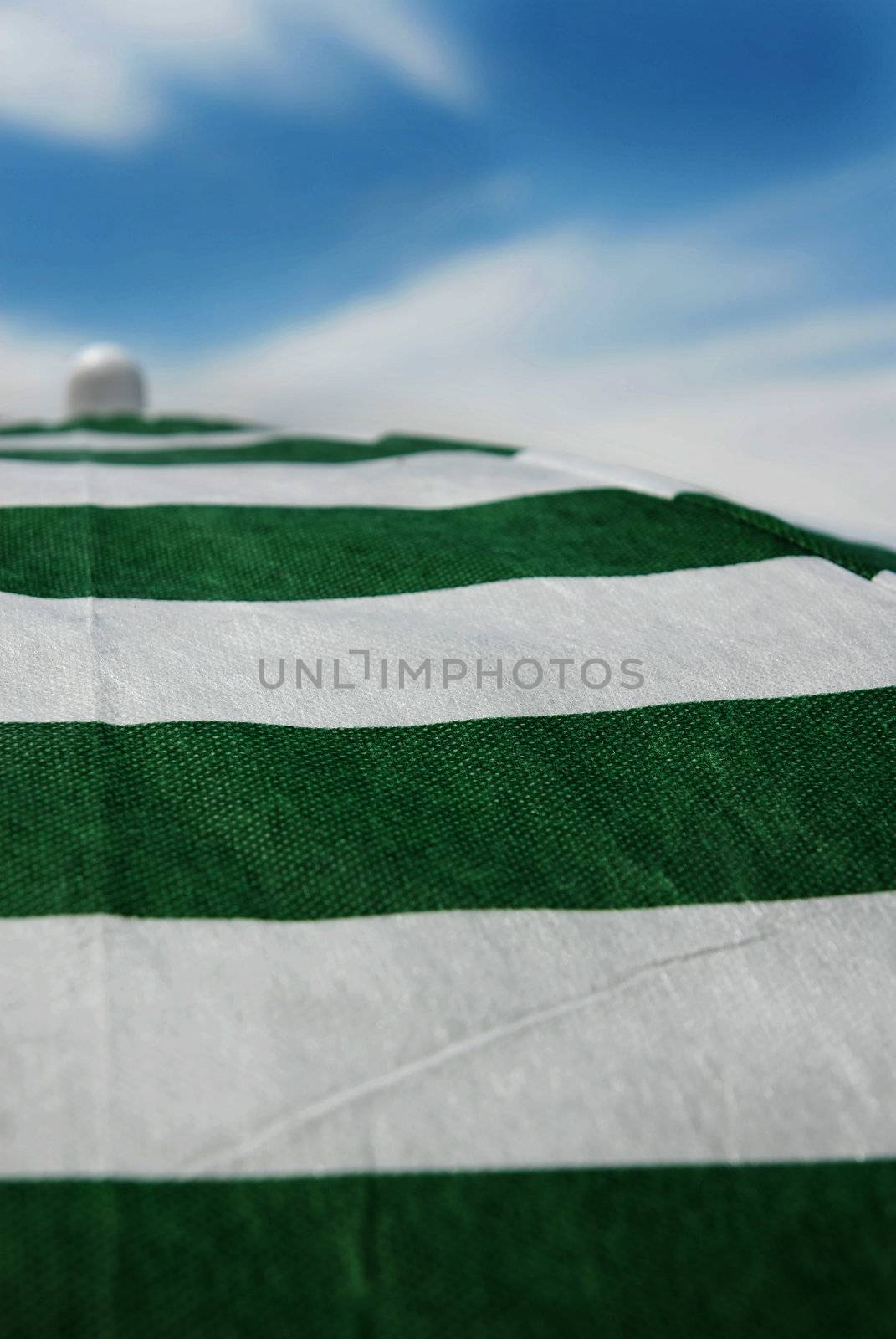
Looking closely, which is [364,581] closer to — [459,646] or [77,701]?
[459,646]

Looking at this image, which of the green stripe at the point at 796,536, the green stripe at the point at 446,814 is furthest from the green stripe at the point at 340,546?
the green stripe at the point at 446,814

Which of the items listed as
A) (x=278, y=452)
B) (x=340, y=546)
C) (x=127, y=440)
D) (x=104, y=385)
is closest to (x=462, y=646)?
(x=340, y=546)

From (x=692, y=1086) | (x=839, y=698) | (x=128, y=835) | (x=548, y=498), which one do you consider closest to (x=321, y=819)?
(x=128, y=835)

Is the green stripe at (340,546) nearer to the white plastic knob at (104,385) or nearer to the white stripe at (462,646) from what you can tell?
the white stripe at (462,646)

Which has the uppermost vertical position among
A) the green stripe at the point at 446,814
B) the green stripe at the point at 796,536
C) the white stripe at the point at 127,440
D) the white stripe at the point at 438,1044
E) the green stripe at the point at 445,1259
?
the green stripe at the point at 796,536

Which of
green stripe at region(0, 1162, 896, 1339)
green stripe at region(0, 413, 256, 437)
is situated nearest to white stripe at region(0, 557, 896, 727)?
green stripe at region(0, 1162, 896, 1339)

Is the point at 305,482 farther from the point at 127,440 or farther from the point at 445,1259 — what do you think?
the point at 445,1259
